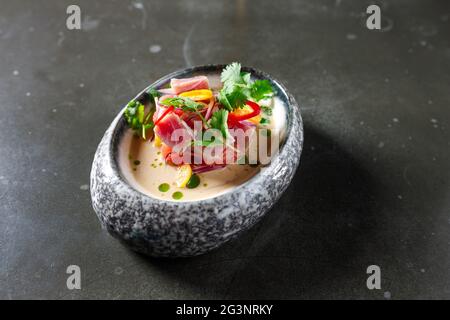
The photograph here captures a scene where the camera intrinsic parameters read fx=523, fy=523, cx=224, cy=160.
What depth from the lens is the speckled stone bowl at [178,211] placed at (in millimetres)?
1575

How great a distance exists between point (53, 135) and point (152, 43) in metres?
0.81

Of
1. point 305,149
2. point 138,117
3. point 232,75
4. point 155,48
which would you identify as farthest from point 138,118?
point 155,48

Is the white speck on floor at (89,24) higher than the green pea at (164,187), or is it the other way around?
the white speck on floor at (89,24)

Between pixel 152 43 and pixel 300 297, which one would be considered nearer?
pixel 300 297

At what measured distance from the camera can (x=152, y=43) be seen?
9.15 ft

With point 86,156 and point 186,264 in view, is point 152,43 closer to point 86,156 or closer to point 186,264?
point 86,156

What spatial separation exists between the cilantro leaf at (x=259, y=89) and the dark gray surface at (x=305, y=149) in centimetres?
41

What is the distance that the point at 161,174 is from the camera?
175 centimetres

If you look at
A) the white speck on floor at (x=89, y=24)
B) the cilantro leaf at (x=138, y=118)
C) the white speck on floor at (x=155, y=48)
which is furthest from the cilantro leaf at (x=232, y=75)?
the white speck on floor at (x=89, y=24)

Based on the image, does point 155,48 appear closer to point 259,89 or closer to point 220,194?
point 259,89

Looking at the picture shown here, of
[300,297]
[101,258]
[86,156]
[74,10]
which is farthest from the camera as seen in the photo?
[74,10]

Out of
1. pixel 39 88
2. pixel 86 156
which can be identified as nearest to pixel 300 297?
pixel 86 156

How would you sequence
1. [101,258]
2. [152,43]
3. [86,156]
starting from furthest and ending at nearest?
[152,43], [86,156], [101,258]

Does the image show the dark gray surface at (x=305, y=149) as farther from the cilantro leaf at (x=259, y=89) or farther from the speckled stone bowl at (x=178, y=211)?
the cilantro leaf at (x=259, y=89)
